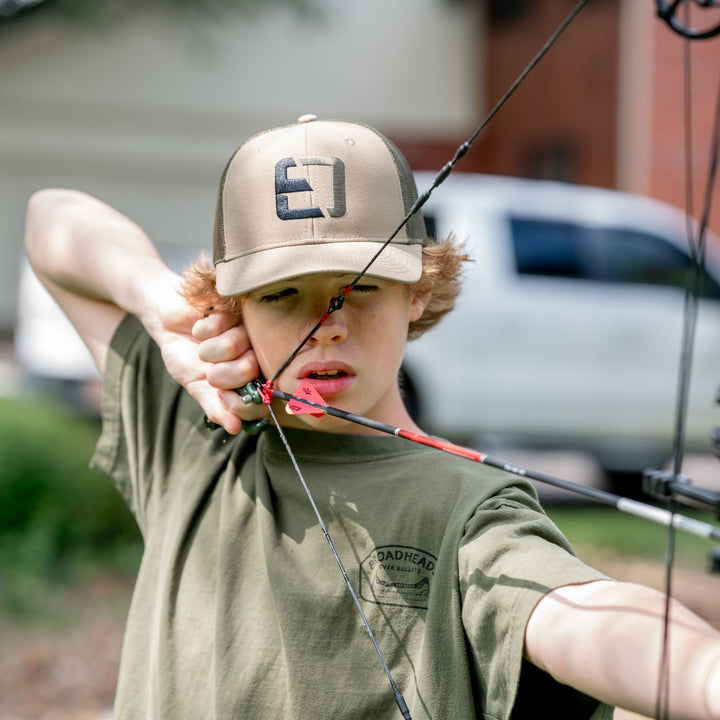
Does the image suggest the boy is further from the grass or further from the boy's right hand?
the grass

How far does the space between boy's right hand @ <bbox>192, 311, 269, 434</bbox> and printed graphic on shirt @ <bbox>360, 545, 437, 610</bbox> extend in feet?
1.06

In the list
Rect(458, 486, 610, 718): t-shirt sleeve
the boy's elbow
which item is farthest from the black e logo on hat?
the boy's elbow

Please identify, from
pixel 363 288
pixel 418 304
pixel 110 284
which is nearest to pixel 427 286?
pixel 418 304

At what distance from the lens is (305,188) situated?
1418mm

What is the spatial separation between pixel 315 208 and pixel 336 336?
19 centimetres

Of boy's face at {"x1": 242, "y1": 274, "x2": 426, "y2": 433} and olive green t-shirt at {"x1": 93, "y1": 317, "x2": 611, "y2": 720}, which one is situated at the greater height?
boy's face at {"x1": 242, "y1": 274, "x2": 426, "y2": 433}

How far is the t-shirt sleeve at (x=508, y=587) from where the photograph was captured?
44.1 inches

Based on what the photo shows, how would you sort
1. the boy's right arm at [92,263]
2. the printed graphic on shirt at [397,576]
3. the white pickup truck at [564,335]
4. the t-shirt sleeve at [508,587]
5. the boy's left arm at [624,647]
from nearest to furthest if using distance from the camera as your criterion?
the boy's left arm at [624,647] < the t-shirt sleeve at [508,587] < the printed graphic on shirt at [397,576] < the boy's right arm at [92,263] < the white pickup truck at [564,335]

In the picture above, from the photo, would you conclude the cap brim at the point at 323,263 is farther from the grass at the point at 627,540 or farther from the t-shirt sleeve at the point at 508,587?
the grass at the point at 627,540

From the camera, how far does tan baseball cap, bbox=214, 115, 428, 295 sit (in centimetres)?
140

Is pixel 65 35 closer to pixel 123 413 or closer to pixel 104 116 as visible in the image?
pixel 104 116

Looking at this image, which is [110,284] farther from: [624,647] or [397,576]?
[624,647]

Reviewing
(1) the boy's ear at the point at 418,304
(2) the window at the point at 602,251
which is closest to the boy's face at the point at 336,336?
(1) the boy's ear at the point at 418,304

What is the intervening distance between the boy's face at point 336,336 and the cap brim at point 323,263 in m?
0.03
